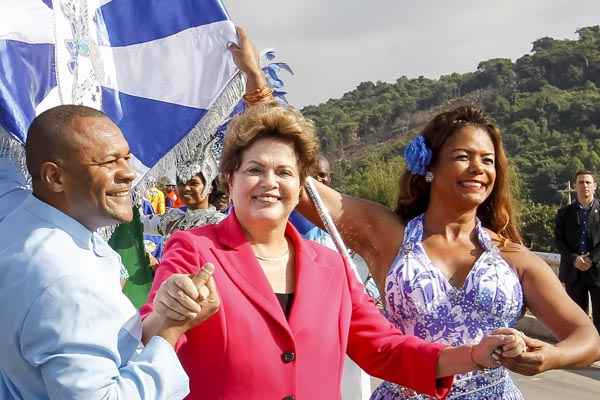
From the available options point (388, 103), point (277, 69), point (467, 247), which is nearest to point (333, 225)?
point (467, 247)

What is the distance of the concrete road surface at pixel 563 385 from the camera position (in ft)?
22.3

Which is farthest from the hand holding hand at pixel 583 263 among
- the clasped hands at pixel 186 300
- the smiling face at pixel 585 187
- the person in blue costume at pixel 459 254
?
the clasped hands at pixel 186 300

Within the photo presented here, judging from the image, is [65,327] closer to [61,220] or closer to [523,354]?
[61,220]

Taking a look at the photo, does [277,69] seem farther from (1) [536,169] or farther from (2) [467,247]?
(1) [536,169]

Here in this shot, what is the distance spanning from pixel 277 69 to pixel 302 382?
1528 millimetres

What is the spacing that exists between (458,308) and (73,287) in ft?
5.32

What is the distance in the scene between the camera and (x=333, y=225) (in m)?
3.13

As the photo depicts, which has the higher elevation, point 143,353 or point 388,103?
point 388,103

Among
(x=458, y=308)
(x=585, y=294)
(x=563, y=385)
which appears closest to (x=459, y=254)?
(x=458, y=308)

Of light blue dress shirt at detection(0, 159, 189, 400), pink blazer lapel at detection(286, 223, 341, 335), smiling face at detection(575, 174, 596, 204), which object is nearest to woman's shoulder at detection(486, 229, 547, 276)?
pink blazer lapel at detection(286, 223, 341, 335)

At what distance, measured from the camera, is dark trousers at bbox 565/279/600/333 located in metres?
8.15

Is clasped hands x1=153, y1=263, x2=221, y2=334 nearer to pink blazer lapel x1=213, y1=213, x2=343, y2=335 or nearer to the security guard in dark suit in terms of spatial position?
pink blazer lapel x1=213, y1=213, x2=343, y2=335

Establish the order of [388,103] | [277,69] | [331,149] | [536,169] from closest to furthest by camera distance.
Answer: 1. [277,69]
2. [536,169]
3. [331,149]
4. [388,103]

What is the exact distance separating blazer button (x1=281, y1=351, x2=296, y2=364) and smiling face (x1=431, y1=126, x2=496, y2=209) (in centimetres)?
103
